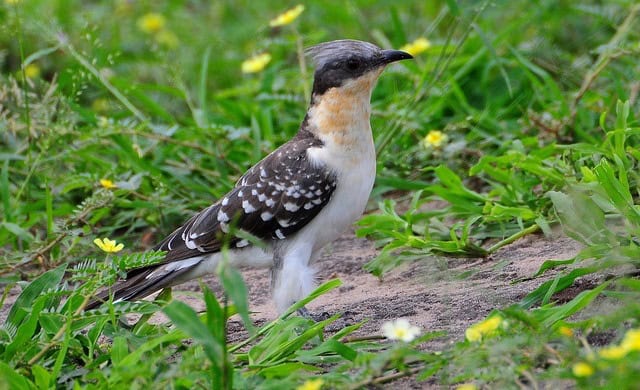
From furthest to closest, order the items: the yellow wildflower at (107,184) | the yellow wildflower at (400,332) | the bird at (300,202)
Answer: the yellow wildflower at (107,184)
the bird at (300,202)
the yellow wildflower at (400,332)

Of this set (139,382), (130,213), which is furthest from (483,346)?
(130,213)

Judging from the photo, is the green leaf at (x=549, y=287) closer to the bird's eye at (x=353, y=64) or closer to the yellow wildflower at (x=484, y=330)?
the yellow wildflower at (x=484, y=330)

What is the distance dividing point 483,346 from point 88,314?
5.08 feet

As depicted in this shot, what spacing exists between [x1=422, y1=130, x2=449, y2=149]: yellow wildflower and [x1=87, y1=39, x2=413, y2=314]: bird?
42.1 inches

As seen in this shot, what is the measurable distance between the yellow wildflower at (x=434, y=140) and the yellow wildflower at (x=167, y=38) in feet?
10.9

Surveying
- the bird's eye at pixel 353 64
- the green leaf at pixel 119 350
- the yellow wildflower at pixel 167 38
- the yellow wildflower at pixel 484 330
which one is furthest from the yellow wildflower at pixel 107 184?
the yellow wildflower at pixel 167 38

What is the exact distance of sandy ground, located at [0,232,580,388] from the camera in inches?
157

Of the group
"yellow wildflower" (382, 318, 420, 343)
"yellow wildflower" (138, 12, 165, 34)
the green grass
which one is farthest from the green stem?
"yellow wildflower" (138, 12, 165, 34)

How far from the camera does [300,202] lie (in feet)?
15.3

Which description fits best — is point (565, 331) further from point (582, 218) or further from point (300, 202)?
point (300, 202)

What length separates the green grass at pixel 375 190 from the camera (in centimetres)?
322

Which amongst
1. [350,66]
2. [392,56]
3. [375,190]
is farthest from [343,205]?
[375,190]

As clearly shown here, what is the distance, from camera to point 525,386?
302 centimetres

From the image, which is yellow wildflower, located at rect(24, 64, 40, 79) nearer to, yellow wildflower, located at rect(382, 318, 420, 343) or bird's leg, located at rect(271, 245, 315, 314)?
bird's leg, located at rect(271, 245, 315, 314)
